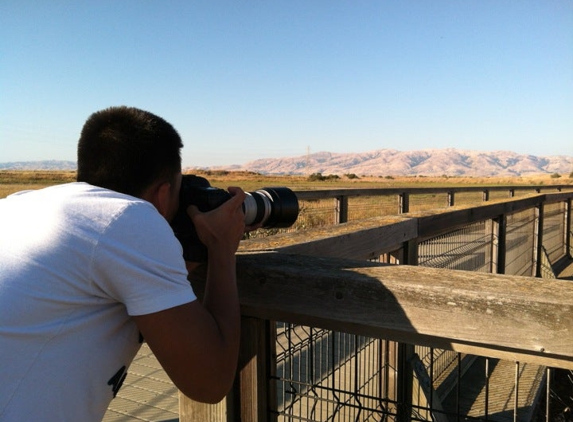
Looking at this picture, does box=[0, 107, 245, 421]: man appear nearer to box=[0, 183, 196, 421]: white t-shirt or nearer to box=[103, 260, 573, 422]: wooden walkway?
box=[0, 183, 196, 421]: white t-shirt

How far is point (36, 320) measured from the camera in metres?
1.02

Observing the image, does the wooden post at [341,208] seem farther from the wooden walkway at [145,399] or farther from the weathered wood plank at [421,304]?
Result: the weathered wood plank at [421,304]

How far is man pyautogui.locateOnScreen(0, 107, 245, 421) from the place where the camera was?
1.00 meters

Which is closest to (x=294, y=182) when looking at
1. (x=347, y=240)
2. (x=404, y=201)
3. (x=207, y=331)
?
(x=404, y=201)

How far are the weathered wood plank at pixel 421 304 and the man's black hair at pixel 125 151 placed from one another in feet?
1.12

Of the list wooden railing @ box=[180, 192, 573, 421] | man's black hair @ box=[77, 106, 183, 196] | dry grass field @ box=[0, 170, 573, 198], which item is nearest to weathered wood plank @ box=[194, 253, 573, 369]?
wooden railing @ box=[180, 192, 573, 421]

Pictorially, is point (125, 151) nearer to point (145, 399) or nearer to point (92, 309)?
point (92, 309)

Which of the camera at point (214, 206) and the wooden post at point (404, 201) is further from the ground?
the camera at point (214, 206)

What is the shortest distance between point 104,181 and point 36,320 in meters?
0.39

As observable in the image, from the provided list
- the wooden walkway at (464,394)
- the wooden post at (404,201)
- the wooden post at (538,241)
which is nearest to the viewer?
the wooden walkway at (464,394)

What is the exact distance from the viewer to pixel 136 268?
100 centimetres

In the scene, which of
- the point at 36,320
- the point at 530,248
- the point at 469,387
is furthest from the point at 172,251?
the point at 530,248

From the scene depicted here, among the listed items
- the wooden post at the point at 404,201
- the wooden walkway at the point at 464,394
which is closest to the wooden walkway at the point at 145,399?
the wooden walkway at the point at 464,394

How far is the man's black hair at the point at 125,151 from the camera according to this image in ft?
4.08
